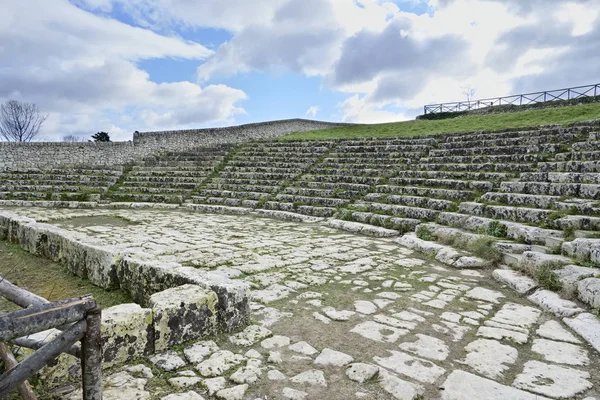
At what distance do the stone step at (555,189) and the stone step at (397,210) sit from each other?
164cm

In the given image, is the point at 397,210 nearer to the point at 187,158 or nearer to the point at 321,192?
the point at 321,192

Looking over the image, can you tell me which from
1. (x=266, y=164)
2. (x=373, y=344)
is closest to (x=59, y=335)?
(x=373, y=344)

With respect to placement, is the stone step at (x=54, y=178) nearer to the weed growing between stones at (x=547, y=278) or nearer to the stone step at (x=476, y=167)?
the stone step at (x=476, y=167)

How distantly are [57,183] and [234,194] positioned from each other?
755 cm

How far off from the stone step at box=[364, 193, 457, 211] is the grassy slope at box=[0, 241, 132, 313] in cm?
669

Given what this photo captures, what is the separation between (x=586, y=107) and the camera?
14758 mm

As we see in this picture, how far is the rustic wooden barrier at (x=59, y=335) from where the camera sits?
1.50 m

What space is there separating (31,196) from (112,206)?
11.3 feet

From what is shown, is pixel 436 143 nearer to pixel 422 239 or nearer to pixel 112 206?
pixel 422 239

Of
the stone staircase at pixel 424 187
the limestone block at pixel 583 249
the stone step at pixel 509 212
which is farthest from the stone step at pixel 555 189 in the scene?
the limestone block at pixel 583 249

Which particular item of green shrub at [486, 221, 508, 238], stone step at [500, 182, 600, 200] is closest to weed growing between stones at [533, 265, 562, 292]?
green shrub at [486, 221, 508, 238]

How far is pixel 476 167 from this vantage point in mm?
9836

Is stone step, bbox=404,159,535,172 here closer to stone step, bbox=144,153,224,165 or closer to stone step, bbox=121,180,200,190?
stone step, bbox=121,180,200,190

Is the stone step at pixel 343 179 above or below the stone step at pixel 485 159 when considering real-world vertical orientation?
below
